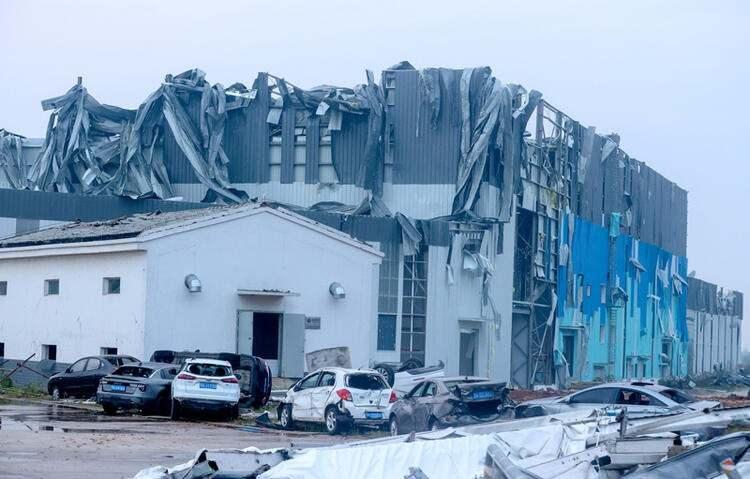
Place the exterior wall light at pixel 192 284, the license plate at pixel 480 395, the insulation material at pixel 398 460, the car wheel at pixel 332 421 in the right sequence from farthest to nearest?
the exterior wall light at pixel 192 284, the car wheel at pixel 332 421, the license plate at pixel 480 395, the insulation material at pixel 398 460

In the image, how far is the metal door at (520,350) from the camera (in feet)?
186

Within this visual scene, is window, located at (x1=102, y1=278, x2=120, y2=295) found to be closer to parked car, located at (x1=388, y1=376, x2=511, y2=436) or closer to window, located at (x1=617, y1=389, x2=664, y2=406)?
parked car, located at (x1=388, y1=376, x2=511, y2=436)

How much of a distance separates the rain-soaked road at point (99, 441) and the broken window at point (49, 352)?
7.89 m

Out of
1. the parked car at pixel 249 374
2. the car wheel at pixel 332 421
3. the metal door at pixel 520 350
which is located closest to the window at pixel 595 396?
the car wheel at pixel 332 421

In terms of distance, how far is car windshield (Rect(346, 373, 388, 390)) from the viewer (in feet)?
90.0

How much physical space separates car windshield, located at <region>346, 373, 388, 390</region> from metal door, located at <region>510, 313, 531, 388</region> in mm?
29315

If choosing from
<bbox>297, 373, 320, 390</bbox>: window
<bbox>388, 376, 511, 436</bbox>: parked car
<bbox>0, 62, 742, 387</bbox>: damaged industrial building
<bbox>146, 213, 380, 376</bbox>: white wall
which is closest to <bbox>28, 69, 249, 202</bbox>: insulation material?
<bbox>0, 62, 742, 387</bbox>: damaged industrial building

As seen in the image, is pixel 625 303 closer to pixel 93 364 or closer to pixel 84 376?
pixel 93 364

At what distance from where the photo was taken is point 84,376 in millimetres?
34312

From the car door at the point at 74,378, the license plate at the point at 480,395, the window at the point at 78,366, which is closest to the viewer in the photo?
the license plate at the point at 480,395

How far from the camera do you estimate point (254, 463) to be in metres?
13.8

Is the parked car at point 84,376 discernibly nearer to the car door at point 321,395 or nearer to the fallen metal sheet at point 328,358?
the fallen metal sheet at point 328,358

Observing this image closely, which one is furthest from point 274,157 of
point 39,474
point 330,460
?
point 330,460

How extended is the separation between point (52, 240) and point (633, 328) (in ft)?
138
